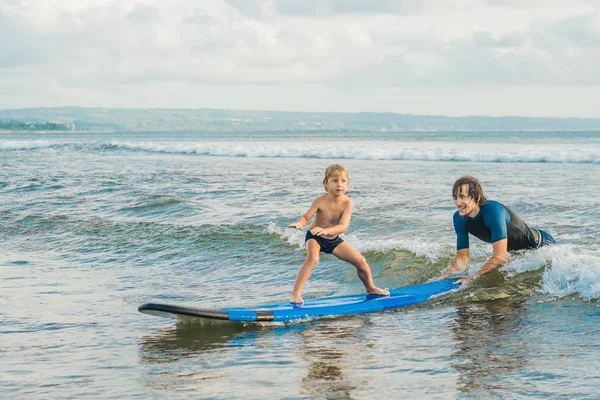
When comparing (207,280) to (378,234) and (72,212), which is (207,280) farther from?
(72,212)

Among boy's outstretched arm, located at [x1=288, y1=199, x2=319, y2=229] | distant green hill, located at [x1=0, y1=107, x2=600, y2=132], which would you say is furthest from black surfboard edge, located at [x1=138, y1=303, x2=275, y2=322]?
distant green hill, located at [x1=0, y1=107, x2=600, y2=132]

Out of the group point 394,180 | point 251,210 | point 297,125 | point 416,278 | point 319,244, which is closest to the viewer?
point 319,244

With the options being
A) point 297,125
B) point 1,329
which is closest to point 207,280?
point 1,329

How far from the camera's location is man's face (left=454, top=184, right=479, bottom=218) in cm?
729

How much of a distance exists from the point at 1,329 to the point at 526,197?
1198cm

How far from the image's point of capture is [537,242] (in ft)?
27.0

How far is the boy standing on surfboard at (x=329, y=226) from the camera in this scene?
7043 mm

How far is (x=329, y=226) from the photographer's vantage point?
7301 mm

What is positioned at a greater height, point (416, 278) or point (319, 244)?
point (319, 244)

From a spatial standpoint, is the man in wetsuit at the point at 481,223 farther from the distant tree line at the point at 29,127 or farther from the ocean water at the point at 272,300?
the distant tree line at the point at 29,127

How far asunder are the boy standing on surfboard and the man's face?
109 cm

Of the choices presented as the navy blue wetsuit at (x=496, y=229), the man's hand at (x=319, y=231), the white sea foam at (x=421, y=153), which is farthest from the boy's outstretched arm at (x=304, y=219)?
the white sea foam at (x=421, y=153)

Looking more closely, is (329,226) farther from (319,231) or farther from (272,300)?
(272,300)

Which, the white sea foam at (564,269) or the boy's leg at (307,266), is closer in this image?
the boy's leg at (307,266)
